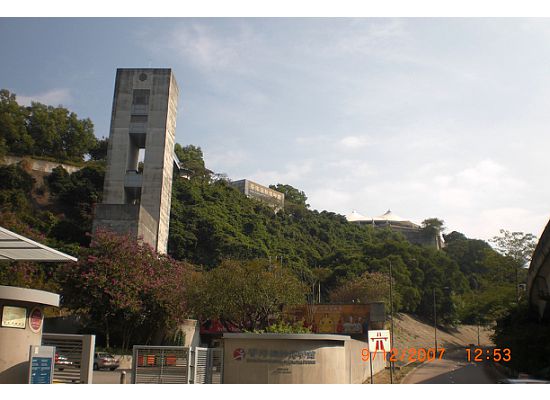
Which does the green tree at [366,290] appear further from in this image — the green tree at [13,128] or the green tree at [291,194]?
the green tree at [291,194]

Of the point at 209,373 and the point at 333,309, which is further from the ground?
the point at 333,309

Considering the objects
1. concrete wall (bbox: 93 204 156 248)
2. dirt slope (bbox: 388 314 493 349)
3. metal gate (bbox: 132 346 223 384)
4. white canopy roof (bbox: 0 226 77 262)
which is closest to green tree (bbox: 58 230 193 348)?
concrete wall (bbox: 93 204 156 248)

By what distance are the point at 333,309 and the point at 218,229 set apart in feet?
90.1

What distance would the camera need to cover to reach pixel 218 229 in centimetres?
7200

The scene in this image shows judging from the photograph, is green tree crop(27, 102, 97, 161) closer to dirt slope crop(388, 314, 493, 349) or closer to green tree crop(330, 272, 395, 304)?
green tree crop(330, 272, 395, 304)

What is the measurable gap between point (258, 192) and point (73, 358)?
336 ft

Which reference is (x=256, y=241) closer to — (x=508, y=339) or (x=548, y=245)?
(x=508, y=339)

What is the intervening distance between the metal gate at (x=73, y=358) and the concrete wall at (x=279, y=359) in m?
6.83

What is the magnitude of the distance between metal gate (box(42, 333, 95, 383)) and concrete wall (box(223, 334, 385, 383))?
269 inches

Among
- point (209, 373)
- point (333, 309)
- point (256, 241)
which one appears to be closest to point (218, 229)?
point (256, 241)

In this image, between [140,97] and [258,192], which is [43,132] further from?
[258,192]

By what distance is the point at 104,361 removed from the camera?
29.3 meters

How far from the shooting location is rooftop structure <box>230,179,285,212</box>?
372 ft

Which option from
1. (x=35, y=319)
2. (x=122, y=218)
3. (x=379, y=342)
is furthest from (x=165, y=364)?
(x=122, y=218)
